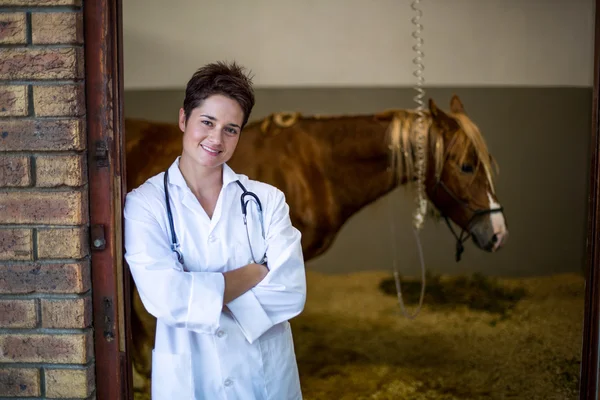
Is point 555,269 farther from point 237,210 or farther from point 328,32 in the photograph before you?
point 237,210

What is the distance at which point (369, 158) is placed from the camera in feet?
9.46

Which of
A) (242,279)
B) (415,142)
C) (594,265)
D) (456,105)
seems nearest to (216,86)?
(242,279)

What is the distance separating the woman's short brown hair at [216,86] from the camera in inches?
61.2

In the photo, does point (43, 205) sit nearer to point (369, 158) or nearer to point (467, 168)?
point (369, 158)

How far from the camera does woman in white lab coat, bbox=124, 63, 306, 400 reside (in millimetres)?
1524

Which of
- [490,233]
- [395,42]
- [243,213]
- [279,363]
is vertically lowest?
[279,363]

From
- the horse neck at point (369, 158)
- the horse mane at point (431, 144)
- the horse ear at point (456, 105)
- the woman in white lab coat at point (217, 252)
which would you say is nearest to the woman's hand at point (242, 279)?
the woman in white lab coat at point (217, 252)

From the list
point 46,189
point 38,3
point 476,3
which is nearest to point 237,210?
point 46,189

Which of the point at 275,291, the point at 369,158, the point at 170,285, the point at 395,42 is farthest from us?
the point at 369,158

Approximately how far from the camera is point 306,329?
9.77 ft

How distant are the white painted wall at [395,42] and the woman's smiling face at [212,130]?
2.62 feet

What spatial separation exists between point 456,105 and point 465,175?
1.19ft

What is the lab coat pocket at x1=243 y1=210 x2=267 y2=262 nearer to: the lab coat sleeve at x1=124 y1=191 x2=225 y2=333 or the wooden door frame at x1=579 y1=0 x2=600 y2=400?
the lab coat sleeve at x1=124 y1=191 x2=225 y2=333

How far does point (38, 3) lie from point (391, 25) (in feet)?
5.57
